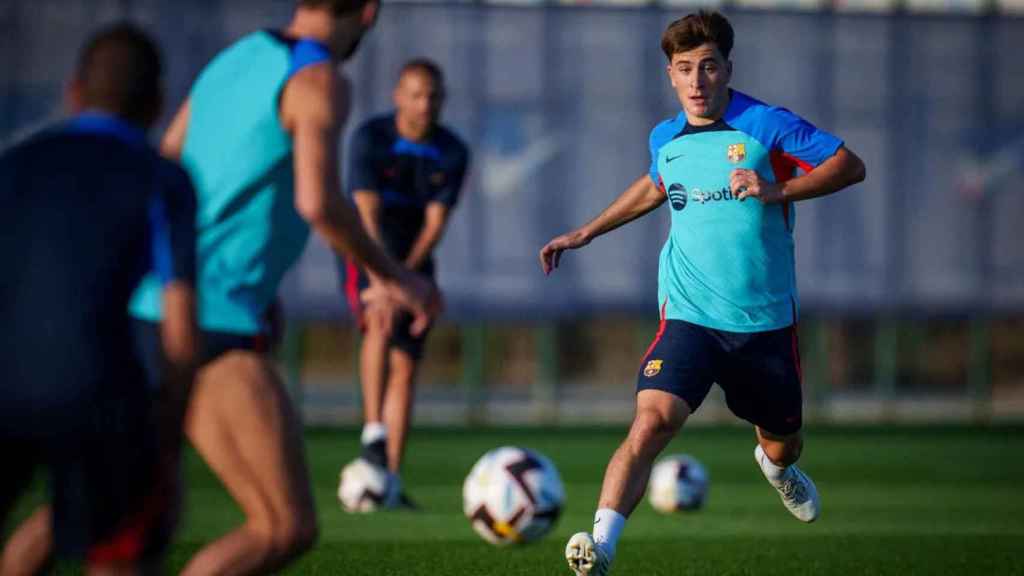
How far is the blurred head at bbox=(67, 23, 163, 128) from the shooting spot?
3354 millimetres

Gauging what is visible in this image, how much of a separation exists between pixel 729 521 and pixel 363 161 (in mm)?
3119

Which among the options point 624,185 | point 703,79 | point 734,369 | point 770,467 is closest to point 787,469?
point 770,467

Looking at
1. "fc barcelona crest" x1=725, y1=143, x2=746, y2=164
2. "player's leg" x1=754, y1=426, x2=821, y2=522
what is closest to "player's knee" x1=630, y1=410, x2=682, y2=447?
"player's leg" x1=754, y1=426, x2=821, y2=522

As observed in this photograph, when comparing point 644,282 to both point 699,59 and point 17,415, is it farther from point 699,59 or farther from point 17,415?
point 17,415

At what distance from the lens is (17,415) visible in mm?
3188

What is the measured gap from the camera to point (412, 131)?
9609mm

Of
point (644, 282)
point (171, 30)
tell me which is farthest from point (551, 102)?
point (171, 30)

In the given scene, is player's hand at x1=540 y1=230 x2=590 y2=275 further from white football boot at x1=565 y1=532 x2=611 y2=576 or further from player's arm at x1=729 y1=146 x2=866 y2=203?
white football boot at x1=565 y1=532 x2=611 y2=576

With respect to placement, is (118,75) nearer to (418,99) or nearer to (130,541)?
(130,541)

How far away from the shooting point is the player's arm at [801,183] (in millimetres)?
5984

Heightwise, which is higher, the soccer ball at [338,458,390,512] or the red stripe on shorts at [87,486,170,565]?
the red stripe on shorts at [87,486,170,565]

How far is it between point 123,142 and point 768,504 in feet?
24.3

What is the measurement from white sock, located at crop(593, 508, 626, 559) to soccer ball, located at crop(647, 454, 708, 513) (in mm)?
3658

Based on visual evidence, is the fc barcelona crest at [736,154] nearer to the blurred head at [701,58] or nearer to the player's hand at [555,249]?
the blurred head at [701,58]
